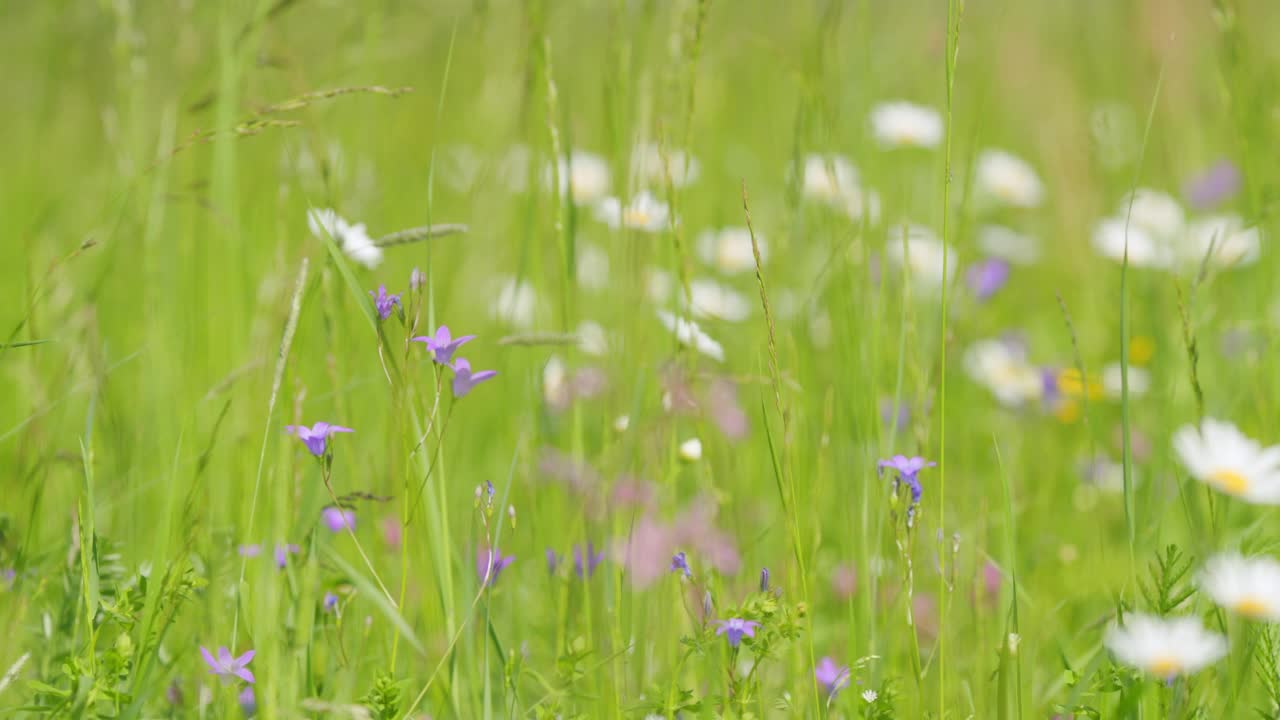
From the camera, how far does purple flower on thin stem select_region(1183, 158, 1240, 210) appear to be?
10.1 ft

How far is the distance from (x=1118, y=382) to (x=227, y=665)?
181cm

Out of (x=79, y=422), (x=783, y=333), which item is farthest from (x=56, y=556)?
(x=783, y=333)

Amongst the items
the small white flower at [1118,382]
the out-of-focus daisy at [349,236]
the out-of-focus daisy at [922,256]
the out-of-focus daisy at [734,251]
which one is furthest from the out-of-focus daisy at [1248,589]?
the out-of-focus daisy at [734,251]

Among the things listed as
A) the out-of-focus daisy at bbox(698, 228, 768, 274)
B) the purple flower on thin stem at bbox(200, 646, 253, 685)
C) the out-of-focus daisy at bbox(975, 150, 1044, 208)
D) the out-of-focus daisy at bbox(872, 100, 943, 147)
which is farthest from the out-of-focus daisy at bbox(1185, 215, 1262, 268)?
the purple flower on thin stem at bbox(200, 646, 253, 685)

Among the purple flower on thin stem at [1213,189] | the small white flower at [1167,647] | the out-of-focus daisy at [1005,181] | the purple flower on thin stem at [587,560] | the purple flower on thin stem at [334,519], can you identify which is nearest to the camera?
the small white flower at [1167,647]

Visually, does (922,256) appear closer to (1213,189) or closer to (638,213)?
(1213,189)

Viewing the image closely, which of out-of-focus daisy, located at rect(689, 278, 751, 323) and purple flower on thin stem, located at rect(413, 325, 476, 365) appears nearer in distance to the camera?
purple flower on thin stem, located at rect(413, 325, 476, 365)

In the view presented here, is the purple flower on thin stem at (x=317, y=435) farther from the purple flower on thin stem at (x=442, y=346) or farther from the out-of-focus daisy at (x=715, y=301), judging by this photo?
the out-of-focus daisy at (x=715, y=301)

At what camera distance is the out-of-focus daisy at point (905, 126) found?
2.97m

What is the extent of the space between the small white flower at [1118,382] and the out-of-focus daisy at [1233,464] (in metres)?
1.09

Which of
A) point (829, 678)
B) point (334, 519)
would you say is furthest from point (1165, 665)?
point (334, 519)

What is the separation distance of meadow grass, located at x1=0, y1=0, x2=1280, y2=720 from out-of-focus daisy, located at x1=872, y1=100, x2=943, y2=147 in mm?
146

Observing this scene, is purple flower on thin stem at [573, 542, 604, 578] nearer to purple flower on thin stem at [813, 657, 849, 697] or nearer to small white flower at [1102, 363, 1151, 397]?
purple flower on thin stem at [813, 657, 849, 697]

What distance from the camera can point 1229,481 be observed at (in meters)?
1.04
